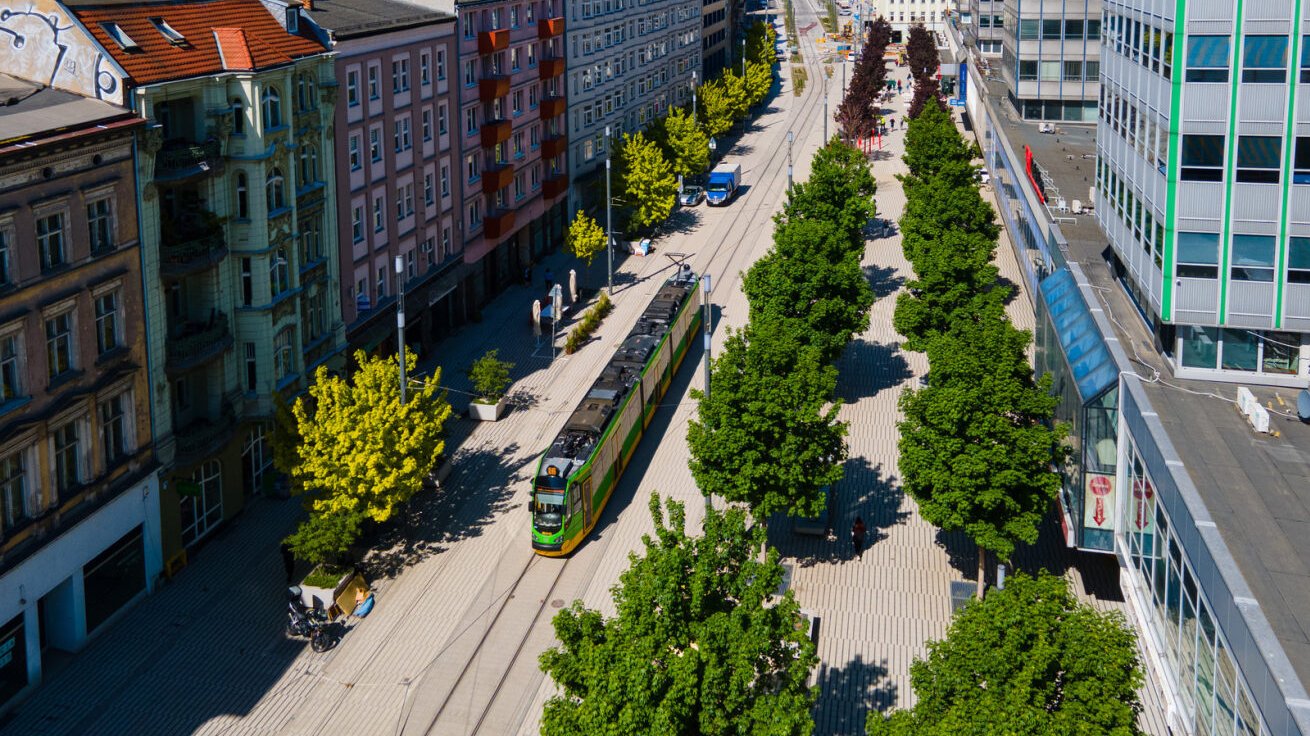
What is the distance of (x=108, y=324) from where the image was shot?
40.8m

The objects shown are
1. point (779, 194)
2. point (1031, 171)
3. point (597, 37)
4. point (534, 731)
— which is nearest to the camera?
point (534, 731)

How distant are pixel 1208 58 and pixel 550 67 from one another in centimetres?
5265

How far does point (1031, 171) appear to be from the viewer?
6706 cm

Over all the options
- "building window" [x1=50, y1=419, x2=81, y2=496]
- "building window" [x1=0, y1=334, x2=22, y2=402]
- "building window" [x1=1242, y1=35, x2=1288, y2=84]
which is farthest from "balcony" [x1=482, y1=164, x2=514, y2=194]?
"building window" [x1=1242, y1=35, x2=1288, y2=84]

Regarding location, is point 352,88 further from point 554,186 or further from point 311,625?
point 554,186

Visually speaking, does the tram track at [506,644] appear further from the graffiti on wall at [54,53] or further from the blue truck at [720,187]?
the blue truck at [720,187]

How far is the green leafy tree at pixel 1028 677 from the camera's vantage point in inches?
930

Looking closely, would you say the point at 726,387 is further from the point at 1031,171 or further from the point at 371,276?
the point at 1031,171

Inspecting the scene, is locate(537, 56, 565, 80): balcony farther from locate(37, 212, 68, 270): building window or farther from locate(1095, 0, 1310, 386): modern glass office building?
locate(1095, 0, 1310, 386): modern glass office building

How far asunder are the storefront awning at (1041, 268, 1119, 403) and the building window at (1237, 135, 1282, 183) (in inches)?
245

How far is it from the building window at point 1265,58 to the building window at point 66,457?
112 feet

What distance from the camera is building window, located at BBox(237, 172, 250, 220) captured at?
155 feet

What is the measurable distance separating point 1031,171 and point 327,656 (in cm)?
4291

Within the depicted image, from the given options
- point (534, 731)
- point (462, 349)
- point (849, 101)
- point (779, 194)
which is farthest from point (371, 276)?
point (849, 101)
